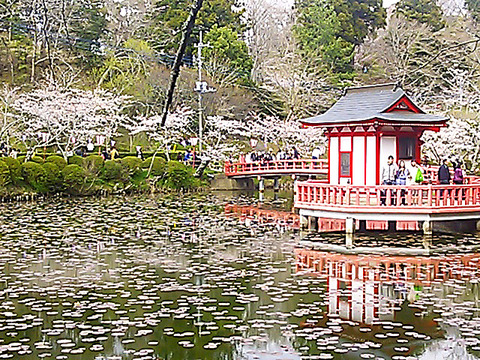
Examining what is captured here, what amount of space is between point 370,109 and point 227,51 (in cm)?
2284

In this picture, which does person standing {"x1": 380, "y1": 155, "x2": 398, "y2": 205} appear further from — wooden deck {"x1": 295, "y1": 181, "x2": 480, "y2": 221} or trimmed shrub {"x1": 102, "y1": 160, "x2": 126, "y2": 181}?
trimmed shrub {"x1": 102, "y1": 160, "x2": 126, "y2": 181}

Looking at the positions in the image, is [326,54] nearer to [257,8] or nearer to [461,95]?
[257,8]

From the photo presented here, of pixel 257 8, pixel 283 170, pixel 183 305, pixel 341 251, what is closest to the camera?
pixel 183 305

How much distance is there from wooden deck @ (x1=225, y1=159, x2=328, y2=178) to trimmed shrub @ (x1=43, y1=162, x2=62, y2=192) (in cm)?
993

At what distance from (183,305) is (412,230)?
1036cm

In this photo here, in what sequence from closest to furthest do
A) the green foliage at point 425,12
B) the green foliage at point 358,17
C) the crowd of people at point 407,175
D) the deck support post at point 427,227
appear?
the deck support post at point 427,227 → the crowd of people at point 407,175 → the green foliage at point 425,12 → the green foliage at point 358,17

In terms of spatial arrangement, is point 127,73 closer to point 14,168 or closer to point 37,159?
point 37,159

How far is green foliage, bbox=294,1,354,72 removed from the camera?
142ft

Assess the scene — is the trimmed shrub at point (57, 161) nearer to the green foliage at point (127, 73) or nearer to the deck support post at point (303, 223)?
the green foliage at point (127, 73)

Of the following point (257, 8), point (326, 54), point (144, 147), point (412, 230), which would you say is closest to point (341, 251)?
point (412, 230)

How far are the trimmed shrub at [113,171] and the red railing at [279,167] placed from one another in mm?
6588

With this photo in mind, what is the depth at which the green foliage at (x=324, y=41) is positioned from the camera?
43.3m

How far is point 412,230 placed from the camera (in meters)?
18.7

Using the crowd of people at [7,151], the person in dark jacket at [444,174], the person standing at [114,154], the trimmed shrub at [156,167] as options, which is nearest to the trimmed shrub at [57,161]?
the crowd of people at [7,151]
